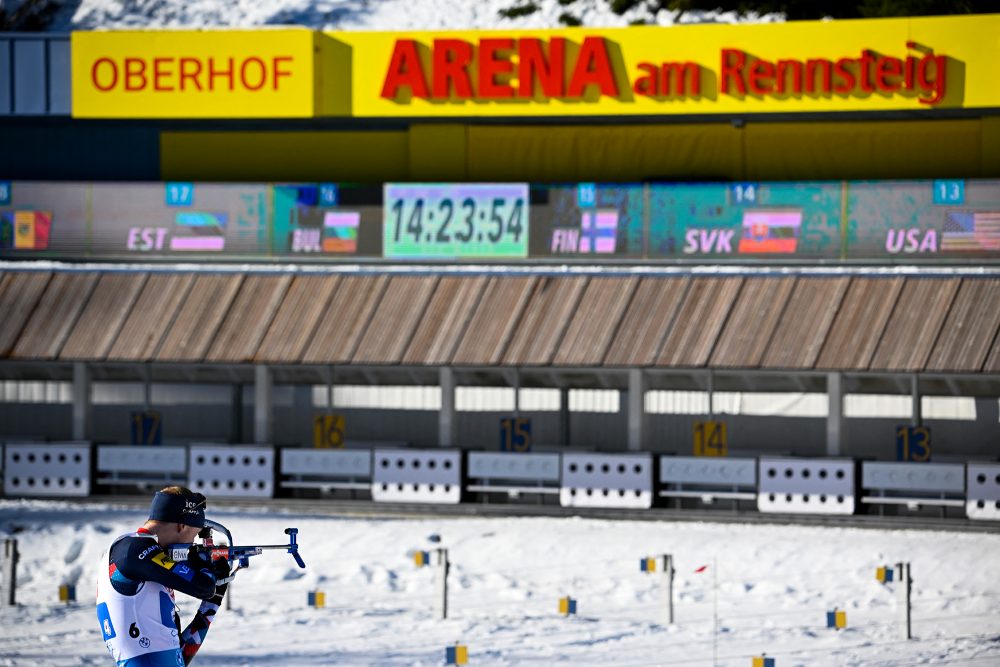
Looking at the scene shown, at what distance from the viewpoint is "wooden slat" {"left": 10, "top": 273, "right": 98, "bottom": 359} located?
101 feet

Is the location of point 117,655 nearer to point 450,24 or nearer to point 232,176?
point 232,176

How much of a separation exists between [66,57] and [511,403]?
11153 mm

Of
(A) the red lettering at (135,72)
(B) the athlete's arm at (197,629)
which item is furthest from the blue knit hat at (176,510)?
(A) the red lettering at (135,72)

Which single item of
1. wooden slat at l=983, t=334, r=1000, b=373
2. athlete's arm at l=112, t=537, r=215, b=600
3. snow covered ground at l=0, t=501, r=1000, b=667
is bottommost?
snow covered ground at l=0, t=501, r=1000, b=667

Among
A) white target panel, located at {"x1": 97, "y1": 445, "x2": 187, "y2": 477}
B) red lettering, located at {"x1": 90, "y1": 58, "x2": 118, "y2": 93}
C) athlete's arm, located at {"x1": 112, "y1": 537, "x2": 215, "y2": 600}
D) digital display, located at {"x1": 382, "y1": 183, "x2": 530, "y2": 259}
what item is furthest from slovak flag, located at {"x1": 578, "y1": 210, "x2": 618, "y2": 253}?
athlete's arm, located at {"x1": 112, "y1": 537, "x2": 215, "y2": 600}

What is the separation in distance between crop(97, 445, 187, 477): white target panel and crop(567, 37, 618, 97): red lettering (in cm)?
998

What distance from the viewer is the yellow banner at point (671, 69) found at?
102ft

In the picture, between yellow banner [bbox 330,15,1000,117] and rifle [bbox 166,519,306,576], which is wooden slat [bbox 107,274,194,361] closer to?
yellow banner [bbox 330,15,1000,117]

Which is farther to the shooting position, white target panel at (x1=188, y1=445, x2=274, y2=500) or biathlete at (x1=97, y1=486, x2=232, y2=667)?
white target panel at (x1=188, y1=445, x2=274, y2=500)

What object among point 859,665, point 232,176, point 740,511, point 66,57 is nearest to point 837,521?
point 740,511

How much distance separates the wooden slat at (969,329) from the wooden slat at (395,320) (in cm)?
871

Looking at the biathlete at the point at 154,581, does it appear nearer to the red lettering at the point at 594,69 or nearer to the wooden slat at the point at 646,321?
the wooden slat at the point at 646,321

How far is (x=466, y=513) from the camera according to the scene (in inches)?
1171

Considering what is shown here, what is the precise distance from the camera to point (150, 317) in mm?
31078
